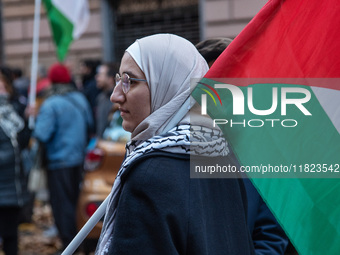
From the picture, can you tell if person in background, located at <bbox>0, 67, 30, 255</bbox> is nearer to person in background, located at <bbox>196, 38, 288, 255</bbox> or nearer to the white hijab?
person in background, located at <bbox>196, 38, 288, 255</bbox>

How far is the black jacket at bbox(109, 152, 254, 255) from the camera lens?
1.71m

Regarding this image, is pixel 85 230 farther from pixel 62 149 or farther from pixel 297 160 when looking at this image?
pixel 62 149

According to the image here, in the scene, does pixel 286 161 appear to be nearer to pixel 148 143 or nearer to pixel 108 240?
pixel 148 143

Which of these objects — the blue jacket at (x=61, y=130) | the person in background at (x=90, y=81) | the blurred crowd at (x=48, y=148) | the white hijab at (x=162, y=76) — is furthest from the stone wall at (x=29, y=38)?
the white hijab at (x=162, y=76)

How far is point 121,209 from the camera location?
1752mm

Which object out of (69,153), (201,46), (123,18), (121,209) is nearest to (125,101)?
(121,209)

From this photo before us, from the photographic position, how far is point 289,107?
1.99 m

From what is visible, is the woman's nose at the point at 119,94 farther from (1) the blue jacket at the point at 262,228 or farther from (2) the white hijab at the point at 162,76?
(1) the blue jacket at the point at 262,228

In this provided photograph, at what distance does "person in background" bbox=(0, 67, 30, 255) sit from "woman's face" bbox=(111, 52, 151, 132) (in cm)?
347

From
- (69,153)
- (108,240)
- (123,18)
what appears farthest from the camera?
(123,18)

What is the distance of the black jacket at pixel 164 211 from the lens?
1713 millimetres

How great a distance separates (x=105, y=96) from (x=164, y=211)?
6424 mm

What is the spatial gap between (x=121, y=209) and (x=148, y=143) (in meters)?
0.23
